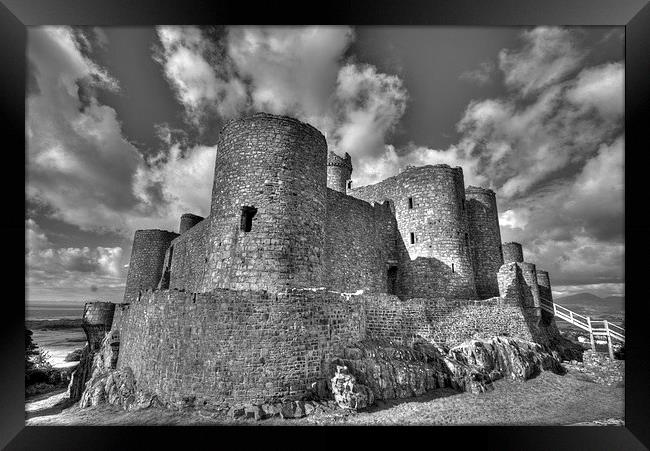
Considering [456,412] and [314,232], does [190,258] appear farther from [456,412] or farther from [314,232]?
[456,412]

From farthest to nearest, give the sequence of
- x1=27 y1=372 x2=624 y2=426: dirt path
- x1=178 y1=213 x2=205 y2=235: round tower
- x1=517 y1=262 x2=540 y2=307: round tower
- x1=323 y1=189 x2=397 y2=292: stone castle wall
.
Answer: x1=178 y1=213 x2=205 y2=235: round tower → x1=517 y1=262 x2=540 y2=307: round tower → x1=323 y1=189 x2=397 y2=292: stone castle wall → x1=27 y1=372 x2=624 y2=426: dirt path

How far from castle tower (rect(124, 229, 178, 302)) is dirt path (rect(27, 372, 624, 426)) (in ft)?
43.1

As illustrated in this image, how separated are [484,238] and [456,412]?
33.5 feet

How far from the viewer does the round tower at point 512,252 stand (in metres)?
18.2

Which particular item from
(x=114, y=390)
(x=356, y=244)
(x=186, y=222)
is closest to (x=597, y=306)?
(x=356, y=244)

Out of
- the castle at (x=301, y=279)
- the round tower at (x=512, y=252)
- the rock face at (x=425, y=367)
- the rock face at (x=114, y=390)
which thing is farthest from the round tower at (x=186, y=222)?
the round tower at (x=512, y=252)

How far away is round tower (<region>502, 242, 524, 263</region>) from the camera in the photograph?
18.2m

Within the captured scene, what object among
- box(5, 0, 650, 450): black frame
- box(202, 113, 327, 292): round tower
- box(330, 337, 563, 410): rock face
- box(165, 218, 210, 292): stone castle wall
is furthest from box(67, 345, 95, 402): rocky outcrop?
box(330, 337, 563, 410): rock face

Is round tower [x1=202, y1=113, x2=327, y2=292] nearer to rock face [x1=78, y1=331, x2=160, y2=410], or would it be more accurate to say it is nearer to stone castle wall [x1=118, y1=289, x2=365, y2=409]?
stone castle wall [x1=118, y1=289, x2=365, y2=409]

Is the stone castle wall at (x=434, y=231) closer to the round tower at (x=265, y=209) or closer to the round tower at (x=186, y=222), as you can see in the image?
the round tower at (x=265, y=209)

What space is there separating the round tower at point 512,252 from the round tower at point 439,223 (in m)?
5.55

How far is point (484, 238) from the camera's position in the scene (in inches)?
616

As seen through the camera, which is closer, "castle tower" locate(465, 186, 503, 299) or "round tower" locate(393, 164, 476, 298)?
"round tower" locate(393, 164, 476, 298)
